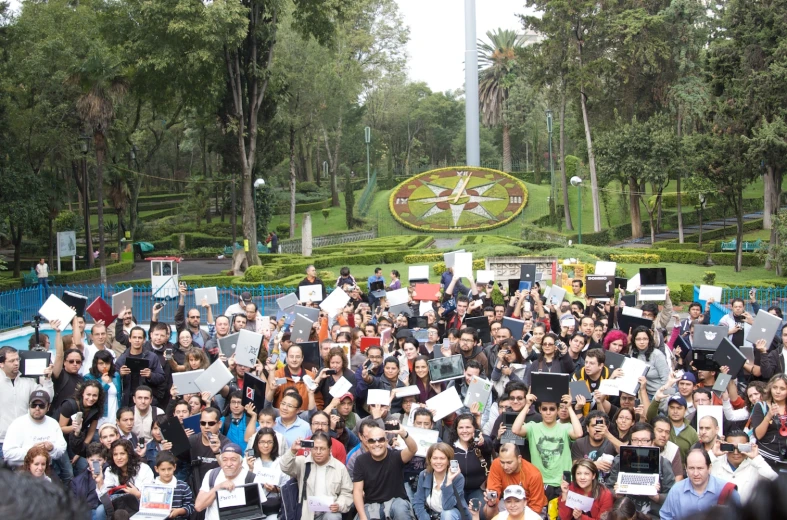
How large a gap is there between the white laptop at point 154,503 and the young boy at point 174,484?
8cm

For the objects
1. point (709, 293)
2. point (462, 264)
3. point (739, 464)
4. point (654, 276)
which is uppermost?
point (462, 264)

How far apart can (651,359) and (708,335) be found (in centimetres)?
128

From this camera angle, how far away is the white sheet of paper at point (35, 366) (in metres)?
9.02

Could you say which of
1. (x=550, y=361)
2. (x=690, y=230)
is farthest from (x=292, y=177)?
(x=550, y=361)

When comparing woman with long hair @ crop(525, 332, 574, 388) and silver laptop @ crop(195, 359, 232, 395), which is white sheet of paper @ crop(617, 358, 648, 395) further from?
silver laptop @ crop(195, 359, 232, 395)

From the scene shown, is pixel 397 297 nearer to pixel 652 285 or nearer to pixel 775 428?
pixel 652 285

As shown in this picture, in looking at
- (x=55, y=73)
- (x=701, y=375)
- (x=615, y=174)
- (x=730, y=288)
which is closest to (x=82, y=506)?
(x=701, y=375)

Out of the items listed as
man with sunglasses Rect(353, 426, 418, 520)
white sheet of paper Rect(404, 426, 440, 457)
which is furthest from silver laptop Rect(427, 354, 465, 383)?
man with sunglasses Rect(353, 426, 418, 520)

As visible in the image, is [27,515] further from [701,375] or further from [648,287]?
[648,287]

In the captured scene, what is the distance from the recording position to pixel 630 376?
8.62 m

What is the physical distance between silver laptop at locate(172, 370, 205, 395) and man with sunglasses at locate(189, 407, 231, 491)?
3.56 feet

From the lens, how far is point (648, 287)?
14648mm

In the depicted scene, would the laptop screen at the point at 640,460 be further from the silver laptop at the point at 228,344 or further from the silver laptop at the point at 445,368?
the silver laptop at the point at 228,344

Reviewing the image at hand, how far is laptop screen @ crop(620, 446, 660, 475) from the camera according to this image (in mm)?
7125
